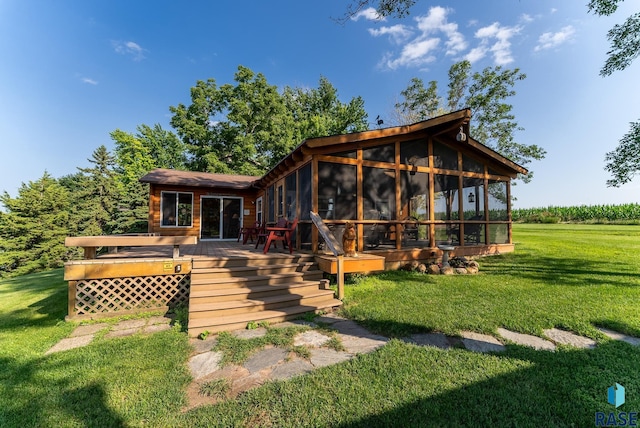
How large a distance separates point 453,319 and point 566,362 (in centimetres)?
120

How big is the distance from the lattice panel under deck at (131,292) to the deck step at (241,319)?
4.88ft

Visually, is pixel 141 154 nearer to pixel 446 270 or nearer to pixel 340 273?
pixel 340 273

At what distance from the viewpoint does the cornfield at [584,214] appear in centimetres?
2394

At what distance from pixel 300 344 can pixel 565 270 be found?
722 centimetres

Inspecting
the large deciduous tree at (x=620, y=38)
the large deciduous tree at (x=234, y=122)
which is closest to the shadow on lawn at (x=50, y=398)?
the large deciduous tree at (x=620, y=38)

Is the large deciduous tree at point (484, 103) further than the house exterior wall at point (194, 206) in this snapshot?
Yes

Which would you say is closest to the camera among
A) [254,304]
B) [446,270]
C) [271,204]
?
[254,304]

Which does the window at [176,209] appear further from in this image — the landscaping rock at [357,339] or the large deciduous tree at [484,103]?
the large deciduous tree at [484,103]

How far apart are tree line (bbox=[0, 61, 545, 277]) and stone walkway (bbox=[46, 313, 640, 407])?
1644cm

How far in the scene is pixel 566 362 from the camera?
2.54 meters

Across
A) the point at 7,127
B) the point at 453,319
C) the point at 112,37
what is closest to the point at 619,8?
the point at 453,319

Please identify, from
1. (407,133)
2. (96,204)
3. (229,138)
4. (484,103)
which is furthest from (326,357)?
(96,204)

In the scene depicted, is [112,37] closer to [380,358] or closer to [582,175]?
[380,358]

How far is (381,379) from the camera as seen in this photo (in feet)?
7.60
